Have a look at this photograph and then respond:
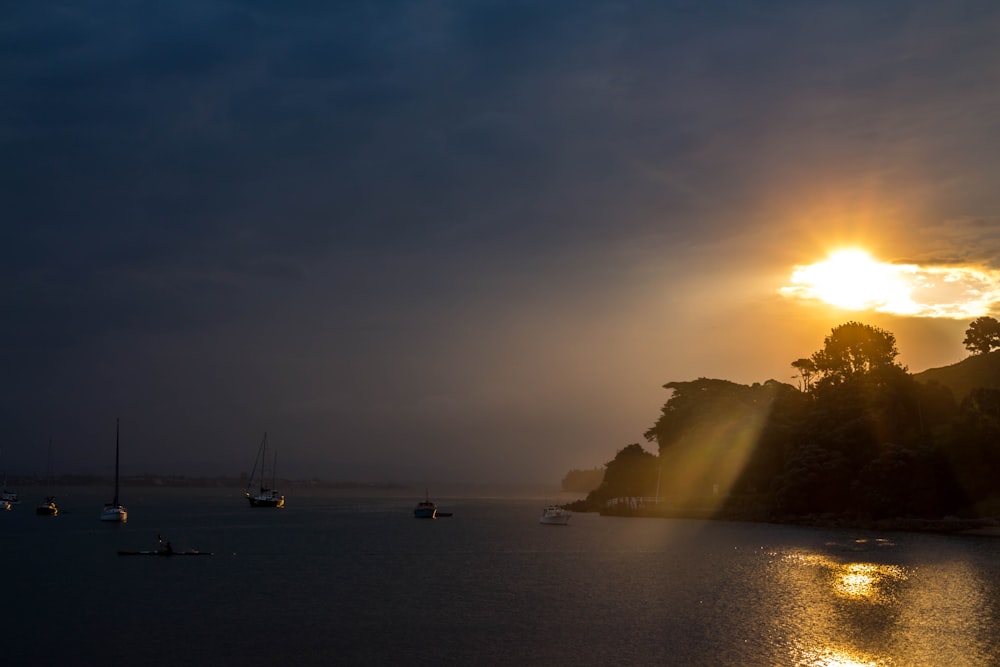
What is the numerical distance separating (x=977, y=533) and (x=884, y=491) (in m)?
15.5

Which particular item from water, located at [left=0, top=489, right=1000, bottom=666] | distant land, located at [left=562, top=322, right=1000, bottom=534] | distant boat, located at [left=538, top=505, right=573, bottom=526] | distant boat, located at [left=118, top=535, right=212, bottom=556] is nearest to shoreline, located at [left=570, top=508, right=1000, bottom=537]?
distant land, located at [left=562, top=322, right=1000, bottom=534]

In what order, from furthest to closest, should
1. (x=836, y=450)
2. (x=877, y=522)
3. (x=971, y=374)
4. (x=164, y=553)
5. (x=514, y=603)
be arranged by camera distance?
(x=971, y=374)
(x=836, y=450)
(x=877, y=522)
(x=164, y=553)
(x=514, y=603)

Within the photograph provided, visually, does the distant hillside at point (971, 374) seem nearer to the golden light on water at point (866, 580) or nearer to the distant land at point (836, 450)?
the distant land at point (836, 450)

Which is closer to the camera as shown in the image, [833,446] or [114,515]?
[833,446]

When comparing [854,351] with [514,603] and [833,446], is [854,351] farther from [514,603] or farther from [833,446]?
[514,603]

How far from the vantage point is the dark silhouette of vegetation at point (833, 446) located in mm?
106812

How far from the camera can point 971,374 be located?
552ft

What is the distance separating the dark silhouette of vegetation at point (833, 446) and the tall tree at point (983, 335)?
12.7 meters

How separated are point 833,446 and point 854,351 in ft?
103

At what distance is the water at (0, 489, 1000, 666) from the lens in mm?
36219

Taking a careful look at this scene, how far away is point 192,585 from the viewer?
5797cm

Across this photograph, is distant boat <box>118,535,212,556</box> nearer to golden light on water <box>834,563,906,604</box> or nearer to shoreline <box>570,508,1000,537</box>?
golden light on water <box>834,563,906,604</box>

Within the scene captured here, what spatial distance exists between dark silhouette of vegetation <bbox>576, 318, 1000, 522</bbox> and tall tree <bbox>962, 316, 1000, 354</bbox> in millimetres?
12734

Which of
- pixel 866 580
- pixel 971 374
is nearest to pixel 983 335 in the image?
pixel 971 374
